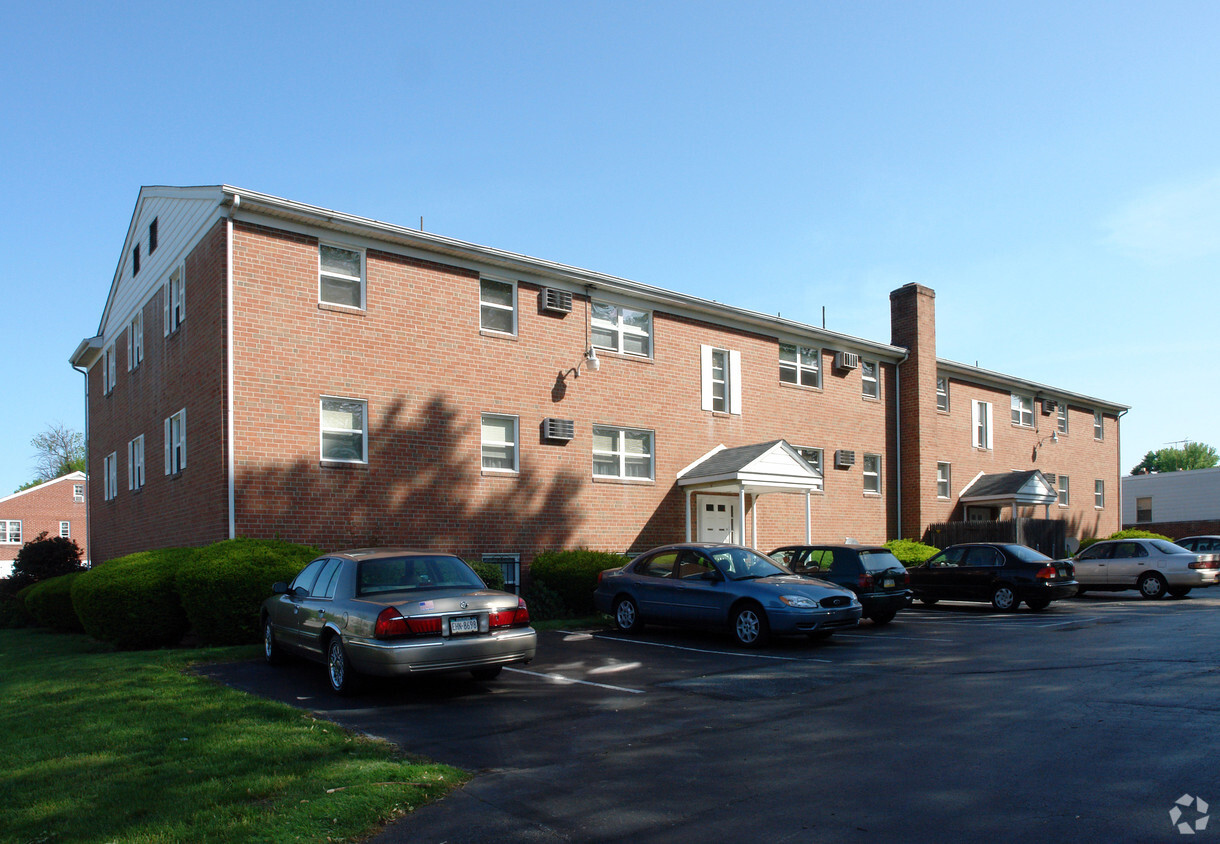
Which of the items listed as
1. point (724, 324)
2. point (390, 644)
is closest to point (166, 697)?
point (390, 644)

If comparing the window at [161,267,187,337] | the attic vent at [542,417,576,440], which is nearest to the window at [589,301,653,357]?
the attic vent at [542,417,576,440]

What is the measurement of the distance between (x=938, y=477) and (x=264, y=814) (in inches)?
1075

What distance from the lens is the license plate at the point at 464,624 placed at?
916 cm

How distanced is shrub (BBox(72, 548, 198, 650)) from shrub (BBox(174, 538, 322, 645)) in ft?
1.61

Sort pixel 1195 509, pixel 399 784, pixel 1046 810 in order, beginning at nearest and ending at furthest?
1. pixel 1046 810
2. pixel 399 784
3. pixel 1195 509

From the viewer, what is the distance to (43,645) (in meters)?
17.7

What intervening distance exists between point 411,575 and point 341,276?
9.31 metres

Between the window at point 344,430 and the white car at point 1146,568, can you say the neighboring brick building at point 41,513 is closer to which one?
the window at point 344,430

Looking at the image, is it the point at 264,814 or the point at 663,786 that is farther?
the point at 663,786

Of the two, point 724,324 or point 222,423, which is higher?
point 724,324

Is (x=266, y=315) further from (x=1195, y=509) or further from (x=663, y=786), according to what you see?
(x=1195, y=509)

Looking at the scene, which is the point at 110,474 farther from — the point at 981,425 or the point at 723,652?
the point at 981,425

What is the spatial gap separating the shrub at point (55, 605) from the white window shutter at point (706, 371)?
1465 centimetres

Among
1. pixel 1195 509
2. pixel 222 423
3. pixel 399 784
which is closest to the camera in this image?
pixel 399 784
